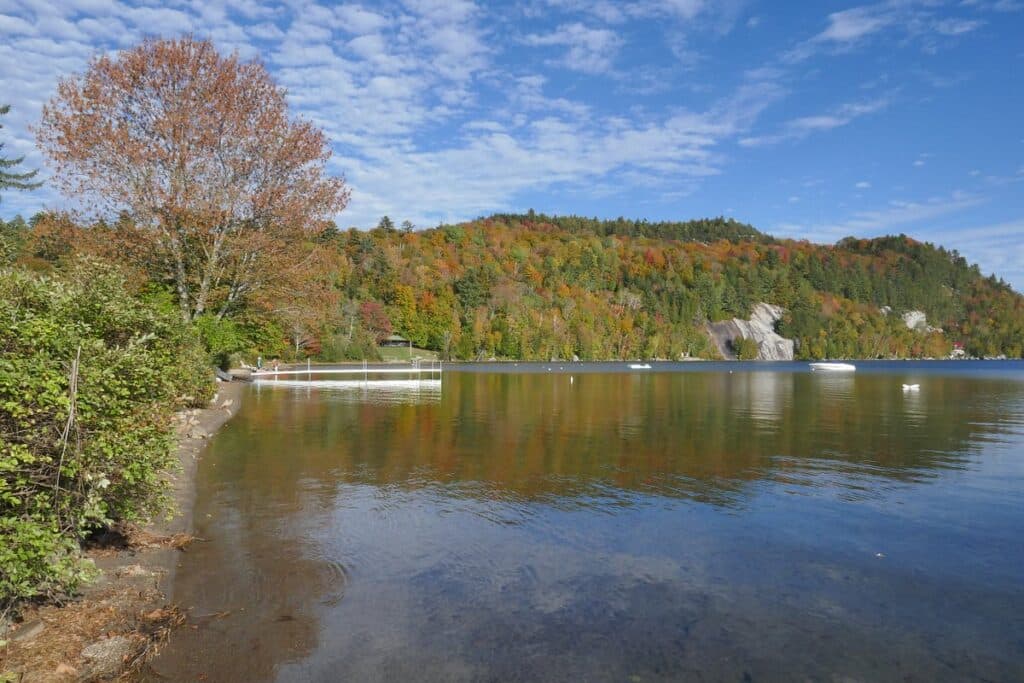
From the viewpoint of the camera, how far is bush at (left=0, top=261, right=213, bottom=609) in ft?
19.5

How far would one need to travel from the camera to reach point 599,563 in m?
9.66

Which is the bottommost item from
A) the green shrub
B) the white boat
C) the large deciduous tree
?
the white boat

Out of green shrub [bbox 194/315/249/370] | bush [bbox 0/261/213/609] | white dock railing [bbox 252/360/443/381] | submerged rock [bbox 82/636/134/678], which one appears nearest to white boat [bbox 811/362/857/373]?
white dock railing [bbox 252/360/443/381]

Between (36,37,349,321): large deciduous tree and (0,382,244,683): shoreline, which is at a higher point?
(36,37,349,321): large deciduous tree

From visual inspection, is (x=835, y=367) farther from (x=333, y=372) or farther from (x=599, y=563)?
(x=599, y=563)

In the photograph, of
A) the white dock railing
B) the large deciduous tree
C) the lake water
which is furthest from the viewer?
the white dock railing

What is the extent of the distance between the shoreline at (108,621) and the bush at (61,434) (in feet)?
1.20

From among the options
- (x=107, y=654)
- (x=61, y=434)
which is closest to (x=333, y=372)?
(x=61, y=434)

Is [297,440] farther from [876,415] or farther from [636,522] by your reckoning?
[876,415]

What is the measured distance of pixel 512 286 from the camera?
177125 mm

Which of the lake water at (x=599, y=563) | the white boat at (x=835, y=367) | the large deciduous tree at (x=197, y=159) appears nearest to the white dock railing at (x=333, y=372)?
the large deciduous tree at (x=197, y=159)

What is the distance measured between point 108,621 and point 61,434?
210 centimetres

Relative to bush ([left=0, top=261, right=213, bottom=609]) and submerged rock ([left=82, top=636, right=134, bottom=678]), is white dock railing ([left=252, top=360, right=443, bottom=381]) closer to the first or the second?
bush ([left=0, top=261, right=213, bottom=609])

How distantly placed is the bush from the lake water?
1455mm
